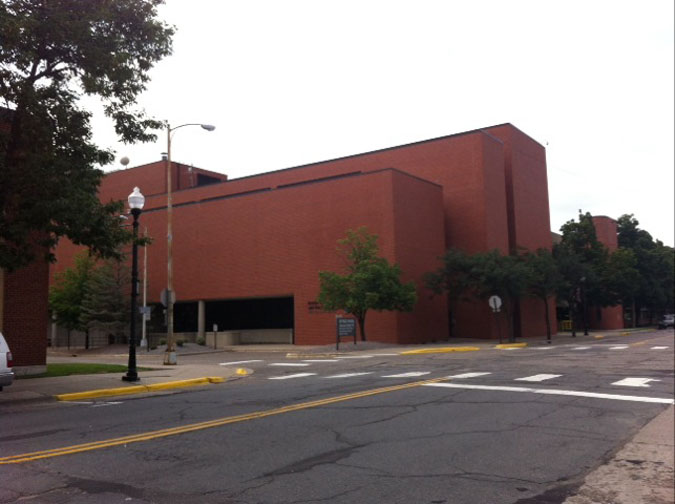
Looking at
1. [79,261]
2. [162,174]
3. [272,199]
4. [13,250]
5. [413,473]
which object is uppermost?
[162,174]

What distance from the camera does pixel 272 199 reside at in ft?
147

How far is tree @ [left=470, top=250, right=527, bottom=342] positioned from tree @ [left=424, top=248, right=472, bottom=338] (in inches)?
19.9

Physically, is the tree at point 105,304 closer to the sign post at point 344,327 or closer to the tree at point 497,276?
the sign post at point 344,327

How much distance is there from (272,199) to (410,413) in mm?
35738

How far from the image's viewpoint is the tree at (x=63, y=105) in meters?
13.0

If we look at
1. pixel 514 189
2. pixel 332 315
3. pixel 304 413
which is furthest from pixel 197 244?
pixel 304 413

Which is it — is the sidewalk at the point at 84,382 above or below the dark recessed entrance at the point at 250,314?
below

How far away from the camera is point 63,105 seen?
46.4ft

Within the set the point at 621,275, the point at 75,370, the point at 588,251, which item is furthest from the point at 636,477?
the point at 621,275

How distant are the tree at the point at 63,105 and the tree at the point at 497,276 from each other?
26.2 metres

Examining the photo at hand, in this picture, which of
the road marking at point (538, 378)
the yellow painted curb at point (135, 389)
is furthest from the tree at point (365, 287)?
the road marking at point (538, 378)

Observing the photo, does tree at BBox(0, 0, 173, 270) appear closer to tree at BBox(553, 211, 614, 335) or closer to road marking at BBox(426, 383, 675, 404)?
road marking at BBox(426, 383, 675, 404)

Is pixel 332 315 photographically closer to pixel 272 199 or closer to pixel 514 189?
pixel 272 199

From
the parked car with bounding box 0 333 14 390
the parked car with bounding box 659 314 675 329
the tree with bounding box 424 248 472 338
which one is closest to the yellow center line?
the parked car with bounding box 0 333 14 390
